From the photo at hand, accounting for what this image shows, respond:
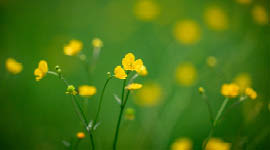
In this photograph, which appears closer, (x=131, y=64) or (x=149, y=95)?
(x=131, y=64)

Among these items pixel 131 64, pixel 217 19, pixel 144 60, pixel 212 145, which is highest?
pixel 131 64

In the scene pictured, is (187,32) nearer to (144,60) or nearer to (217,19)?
(217,19)

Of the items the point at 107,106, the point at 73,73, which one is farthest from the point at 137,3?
the point at 107,106

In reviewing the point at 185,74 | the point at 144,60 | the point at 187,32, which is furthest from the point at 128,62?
the point at 187,32

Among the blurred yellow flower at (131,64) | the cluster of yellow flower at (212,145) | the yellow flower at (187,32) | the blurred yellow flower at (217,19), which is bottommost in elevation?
the cluster of yellow flower at (212,145)

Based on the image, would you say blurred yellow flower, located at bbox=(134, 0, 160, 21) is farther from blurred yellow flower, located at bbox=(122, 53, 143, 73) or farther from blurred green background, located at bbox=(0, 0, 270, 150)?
blurred yellow flower, located at bbox=(122, 53, 143, 73)

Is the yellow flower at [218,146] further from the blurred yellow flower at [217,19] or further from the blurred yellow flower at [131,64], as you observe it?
the blurred yellow flower at [217,19]

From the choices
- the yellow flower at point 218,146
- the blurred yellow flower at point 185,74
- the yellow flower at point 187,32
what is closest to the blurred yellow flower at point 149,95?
the blurred yellow flower at point 185,74
